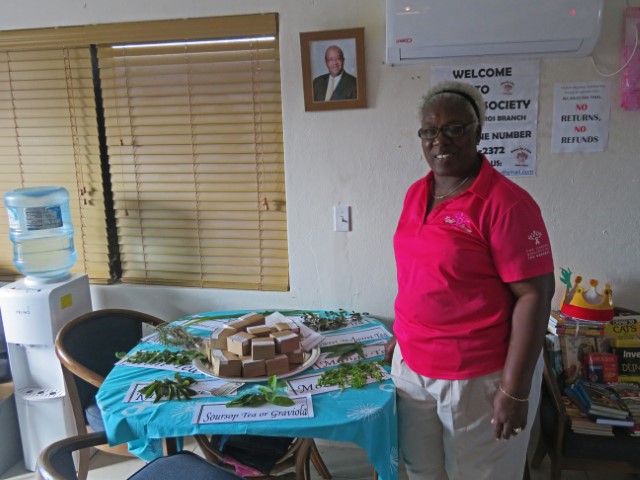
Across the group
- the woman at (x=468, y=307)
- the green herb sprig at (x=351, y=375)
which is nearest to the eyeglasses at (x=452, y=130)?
the woman at (x=468, y=307)

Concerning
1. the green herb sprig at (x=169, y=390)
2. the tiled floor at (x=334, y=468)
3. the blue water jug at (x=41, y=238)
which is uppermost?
Answer: the blue water jug at (x=41, y=238)

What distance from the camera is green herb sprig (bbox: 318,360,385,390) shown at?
1651 millimetres

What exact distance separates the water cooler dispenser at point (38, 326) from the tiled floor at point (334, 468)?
231 millimetres

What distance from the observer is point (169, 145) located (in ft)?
8.15

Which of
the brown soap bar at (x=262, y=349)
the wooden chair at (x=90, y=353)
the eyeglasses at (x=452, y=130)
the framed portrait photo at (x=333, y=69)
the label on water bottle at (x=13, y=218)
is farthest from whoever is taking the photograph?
the label on water bottle at (x=13, y=218)

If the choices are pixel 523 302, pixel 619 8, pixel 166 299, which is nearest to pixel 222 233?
pixel 166 299

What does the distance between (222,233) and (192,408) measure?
1137mm

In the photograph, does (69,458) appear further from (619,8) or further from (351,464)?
(619,8)

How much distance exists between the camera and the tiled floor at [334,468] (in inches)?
89.7

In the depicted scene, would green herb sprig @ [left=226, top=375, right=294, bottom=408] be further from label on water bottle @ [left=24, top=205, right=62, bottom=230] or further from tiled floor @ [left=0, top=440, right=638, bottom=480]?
label on water bottle @ [left=24, top=205, right=62, bottom=230]

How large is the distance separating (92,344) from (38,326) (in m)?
0.34

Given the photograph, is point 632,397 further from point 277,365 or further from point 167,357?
point 167,357

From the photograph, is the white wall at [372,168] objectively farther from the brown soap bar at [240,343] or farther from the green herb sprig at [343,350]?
the brown soap bar at [240,343]

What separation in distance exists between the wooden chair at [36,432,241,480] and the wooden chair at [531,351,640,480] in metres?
→ 1.21
